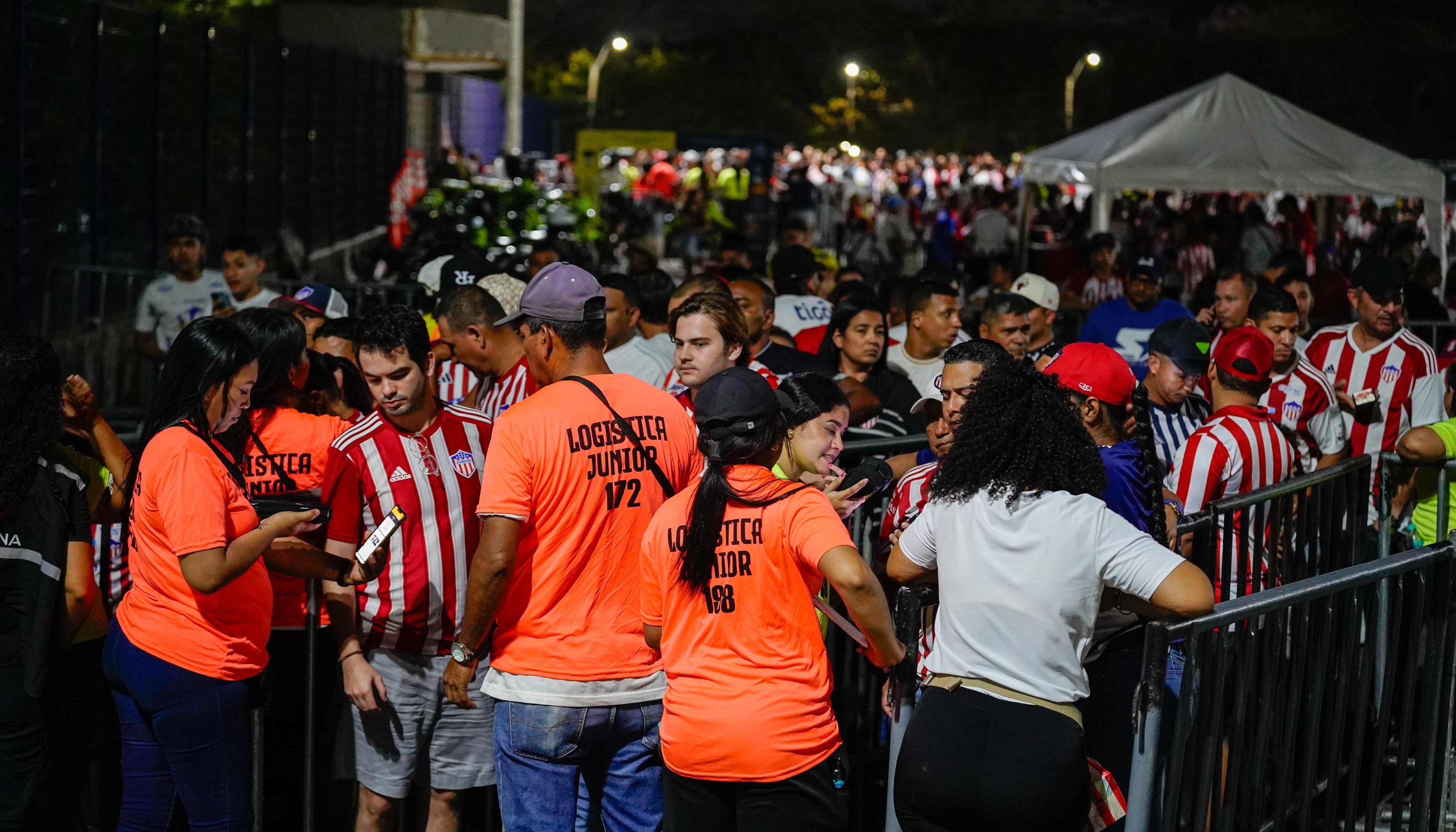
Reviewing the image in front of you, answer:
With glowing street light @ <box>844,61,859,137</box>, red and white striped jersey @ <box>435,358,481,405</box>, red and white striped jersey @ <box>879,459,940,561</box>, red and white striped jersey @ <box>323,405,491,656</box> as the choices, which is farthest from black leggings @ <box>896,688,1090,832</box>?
glowing street light @ <box>844,61,859,137</box>

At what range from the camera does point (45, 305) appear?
11.0 metres

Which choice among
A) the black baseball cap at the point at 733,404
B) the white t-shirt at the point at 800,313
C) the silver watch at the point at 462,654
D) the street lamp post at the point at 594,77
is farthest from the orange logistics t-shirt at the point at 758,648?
the street lamp post at the point at 594,77

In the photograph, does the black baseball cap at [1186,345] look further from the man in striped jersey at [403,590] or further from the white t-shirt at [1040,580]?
the man in striped jersey at [403,590]

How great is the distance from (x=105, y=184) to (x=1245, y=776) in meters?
11.1

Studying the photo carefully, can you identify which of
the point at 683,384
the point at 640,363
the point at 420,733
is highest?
the point at 683,384

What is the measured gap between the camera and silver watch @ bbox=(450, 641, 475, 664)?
14.1 feet

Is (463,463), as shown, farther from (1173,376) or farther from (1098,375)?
(1173,376)

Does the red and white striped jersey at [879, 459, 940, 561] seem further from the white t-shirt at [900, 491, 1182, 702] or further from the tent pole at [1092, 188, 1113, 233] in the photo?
the tent pole at [1092, 188, 1113, 233]

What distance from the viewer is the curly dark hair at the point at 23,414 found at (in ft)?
13.5

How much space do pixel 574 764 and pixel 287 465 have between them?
157cm

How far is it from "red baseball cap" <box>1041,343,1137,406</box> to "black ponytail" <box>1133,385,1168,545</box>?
0.23 feet

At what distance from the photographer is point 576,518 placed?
419cm

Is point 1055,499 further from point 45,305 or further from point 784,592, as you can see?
point 45,305

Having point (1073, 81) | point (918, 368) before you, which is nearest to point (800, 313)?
point (918, 368)
